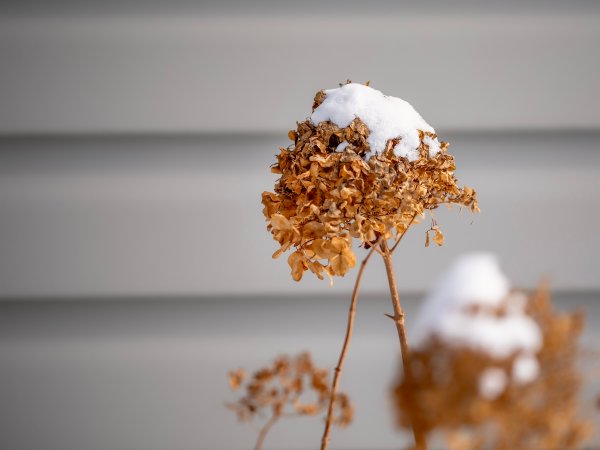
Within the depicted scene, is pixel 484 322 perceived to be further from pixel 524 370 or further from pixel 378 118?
pixel 378 118

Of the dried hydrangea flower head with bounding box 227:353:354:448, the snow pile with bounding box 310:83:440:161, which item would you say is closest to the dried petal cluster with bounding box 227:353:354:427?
the dried hydrangea flower head with bounding box 227:353:354:448

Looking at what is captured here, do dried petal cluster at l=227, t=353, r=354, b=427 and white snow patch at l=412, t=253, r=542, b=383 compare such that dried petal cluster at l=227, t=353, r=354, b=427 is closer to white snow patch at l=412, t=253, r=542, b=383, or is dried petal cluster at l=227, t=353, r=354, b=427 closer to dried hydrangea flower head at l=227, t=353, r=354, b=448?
dried hydrangea flower head at l=227, t=353, r=354, b=448

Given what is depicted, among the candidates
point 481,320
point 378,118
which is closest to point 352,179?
point 378,118

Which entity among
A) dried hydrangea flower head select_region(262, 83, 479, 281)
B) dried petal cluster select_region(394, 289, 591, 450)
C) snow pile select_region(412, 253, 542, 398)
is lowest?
dried petal cluster select_region(394, 289, 591, 450)

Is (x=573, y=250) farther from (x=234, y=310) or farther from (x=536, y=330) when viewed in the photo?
(x=536, y=330)

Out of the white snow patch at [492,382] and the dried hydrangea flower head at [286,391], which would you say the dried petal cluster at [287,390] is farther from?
the white snow patch at [492,382]

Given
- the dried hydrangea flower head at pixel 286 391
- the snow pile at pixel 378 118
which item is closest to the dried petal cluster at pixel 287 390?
the dried hydrangea flower head at pixel 286 391
